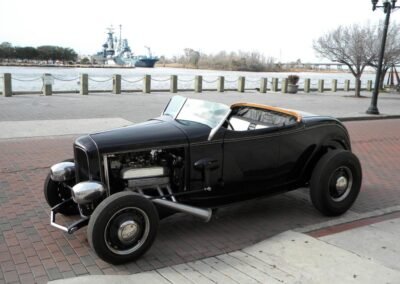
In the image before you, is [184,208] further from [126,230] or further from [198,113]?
[198,113]

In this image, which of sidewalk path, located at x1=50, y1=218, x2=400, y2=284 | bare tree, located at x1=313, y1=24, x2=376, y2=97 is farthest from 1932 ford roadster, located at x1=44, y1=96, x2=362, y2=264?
bare tree, located at x1=313, y1=24, x2=376, y2=97

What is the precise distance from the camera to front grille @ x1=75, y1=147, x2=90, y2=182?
14.2ft

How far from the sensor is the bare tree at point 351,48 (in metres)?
27.4

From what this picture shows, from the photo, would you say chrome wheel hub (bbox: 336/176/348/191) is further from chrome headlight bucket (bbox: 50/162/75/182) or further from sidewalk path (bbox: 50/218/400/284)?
chrome headlight bucket (bbox: 50/162/75/182)

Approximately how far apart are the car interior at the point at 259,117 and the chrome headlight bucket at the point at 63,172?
1961mm

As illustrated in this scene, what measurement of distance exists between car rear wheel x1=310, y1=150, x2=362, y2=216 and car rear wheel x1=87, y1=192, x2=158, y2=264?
2.09 m

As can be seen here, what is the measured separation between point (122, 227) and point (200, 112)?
1578mm

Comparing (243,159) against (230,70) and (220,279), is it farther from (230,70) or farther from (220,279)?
(230,70)

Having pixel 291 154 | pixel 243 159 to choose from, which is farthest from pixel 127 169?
pixel 291 154

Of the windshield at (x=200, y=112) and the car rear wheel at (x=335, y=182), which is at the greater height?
the windshield at (x=200, y=112)

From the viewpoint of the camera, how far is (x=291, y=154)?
5301mm

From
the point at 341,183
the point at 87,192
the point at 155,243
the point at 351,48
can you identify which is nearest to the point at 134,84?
the point at 351,48

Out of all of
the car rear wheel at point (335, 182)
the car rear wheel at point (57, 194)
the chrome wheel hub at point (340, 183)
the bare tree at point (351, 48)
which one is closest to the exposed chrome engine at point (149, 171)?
the car rear wheel at point (57, 194)

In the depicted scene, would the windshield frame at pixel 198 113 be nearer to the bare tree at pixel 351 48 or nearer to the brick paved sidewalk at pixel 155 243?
the brick paved sidewalk at pixel 155 243
